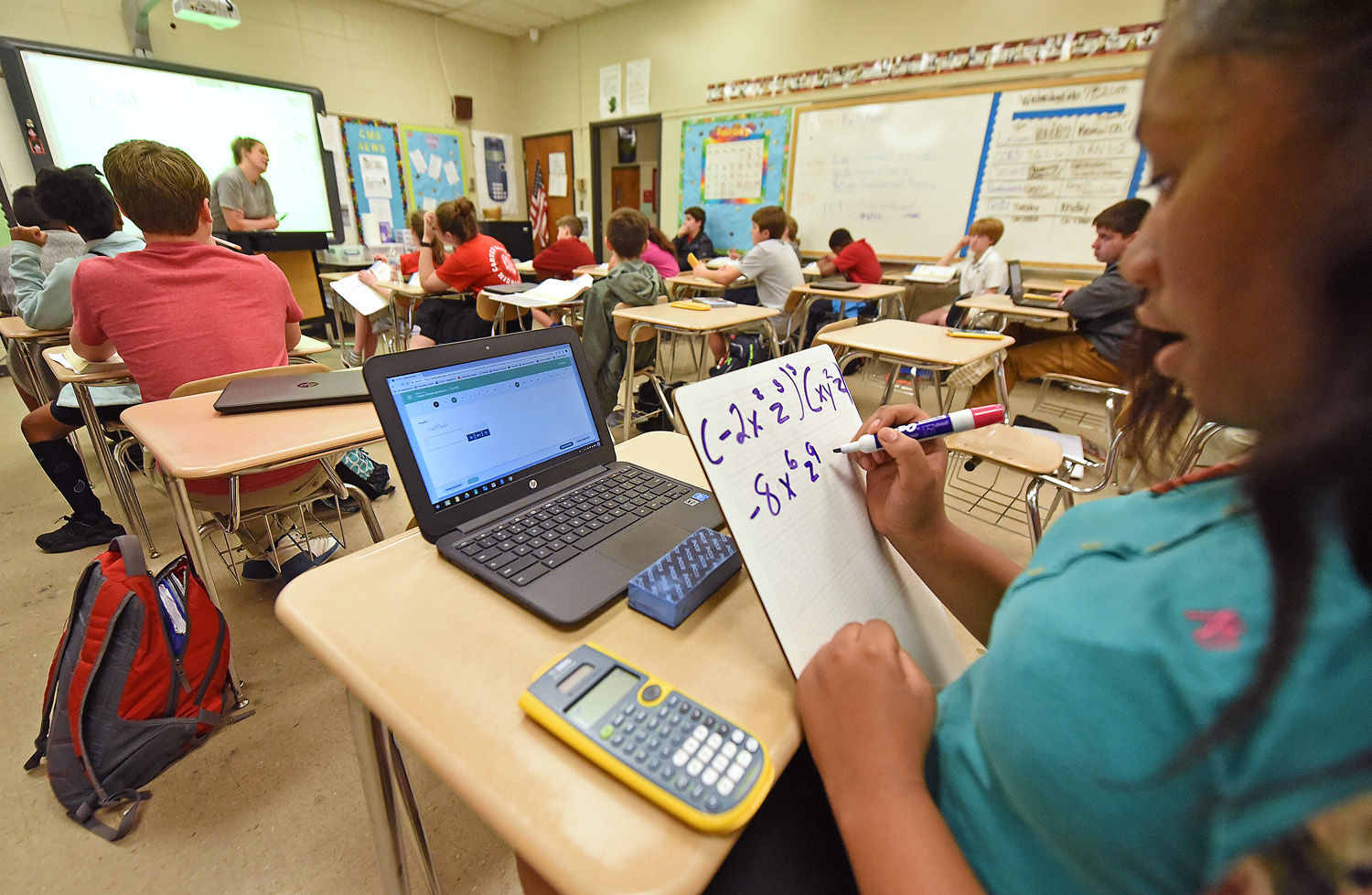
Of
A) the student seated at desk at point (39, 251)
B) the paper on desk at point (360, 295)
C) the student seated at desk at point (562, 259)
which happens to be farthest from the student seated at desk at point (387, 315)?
the student seated at desk at point (39, 251)

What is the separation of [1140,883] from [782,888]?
0.95 feet

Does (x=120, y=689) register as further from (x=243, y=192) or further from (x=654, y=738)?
(x=243, y=192)

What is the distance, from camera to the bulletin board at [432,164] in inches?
225

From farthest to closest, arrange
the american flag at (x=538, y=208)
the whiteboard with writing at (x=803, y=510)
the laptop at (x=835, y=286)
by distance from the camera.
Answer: the american flag at (x=538, y=208)
the laptop at (x=835, y=286)
the whiteboard with writing at (x=803, y=510)

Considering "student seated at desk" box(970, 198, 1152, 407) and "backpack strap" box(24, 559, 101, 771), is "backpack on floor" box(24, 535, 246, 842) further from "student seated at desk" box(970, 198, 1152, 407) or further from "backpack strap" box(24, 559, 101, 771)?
"student seated at desk" box(970, 198, 1152, 407)

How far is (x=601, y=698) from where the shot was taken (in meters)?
0.43

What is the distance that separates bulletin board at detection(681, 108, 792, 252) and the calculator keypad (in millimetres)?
5338

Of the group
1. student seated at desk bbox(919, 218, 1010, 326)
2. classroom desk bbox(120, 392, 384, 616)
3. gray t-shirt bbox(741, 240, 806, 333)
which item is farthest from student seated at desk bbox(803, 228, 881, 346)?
classroom desk bbox(120, 392, 384, 616)

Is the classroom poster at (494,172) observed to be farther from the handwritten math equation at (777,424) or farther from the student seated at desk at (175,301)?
the handwritten math equation at (777,424)

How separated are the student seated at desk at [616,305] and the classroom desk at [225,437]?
1.41 m

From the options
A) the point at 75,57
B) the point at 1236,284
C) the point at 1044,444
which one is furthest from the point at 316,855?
the point at 75,57

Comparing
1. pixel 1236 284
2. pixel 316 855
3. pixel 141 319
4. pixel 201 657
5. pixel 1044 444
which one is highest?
pixel 1236 284

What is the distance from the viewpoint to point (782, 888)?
0.48 m

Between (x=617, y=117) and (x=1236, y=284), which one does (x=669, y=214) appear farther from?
(x=1236, y=284)
